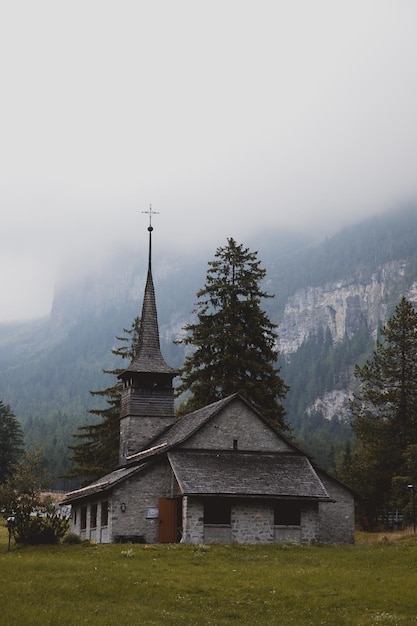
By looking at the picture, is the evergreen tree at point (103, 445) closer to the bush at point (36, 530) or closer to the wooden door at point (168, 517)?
the wooden door at point (168, 517)

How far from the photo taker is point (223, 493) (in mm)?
36125

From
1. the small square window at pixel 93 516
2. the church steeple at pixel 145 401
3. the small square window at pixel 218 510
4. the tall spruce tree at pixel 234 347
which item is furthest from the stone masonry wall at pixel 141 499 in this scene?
the tall spruce tree at pixel 234 347

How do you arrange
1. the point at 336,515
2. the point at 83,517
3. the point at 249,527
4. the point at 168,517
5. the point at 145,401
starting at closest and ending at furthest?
the point at 249,527 → the point at 168,517 → the point at 336,515 → the point at 83,517 → the point at 145,401

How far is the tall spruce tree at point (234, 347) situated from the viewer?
51.2m

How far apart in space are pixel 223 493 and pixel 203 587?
1354 centimetres

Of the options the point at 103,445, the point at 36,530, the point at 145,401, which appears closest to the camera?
the point at 36,530

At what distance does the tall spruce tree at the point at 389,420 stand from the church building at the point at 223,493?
11225mm

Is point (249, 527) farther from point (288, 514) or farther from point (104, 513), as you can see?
point (104, 513)

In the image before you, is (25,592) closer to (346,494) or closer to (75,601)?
(75,601)

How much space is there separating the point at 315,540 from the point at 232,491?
479 centimetres

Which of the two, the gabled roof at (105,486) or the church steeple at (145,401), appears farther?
the church steeple at (145,401)

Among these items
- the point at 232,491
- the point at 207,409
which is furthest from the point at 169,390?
the point at 232,491

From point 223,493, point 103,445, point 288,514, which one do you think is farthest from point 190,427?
point 103,445

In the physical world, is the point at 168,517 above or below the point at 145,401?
below
